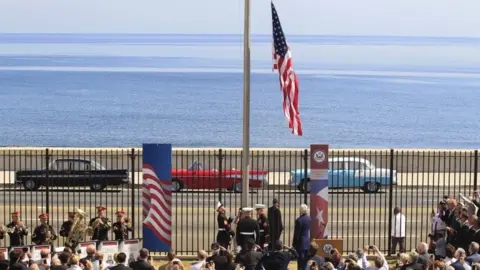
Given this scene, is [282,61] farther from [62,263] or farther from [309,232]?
[62,263]

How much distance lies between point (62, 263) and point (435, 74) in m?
183

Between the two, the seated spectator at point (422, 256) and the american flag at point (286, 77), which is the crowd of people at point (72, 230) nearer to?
the american flag at point (286, 77)

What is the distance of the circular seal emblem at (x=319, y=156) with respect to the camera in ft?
66.9

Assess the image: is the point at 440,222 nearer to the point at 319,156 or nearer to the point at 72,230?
the point at 319,156

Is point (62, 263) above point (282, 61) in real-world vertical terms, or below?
below

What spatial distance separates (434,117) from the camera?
375ft

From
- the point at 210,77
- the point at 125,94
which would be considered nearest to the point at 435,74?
the point at 210,77

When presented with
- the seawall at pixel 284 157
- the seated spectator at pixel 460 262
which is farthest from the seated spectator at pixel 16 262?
the seawall at pixel 284 157

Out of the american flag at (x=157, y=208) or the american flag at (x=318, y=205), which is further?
the american flag at (x=318, y=205)

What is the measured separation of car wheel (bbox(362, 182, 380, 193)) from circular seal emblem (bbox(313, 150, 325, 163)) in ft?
34.3

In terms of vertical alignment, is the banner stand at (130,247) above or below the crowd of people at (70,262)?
below

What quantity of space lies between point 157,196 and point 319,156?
3465mm

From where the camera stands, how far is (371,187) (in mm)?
31531

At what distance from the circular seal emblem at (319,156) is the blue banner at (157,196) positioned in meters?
3.01
